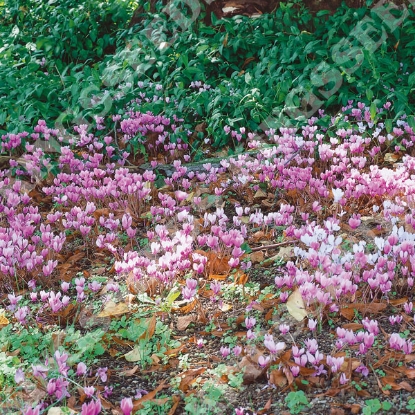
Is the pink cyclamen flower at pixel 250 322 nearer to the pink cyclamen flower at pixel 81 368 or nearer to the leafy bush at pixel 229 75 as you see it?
the pink cyclamen flower at pixel 81 368

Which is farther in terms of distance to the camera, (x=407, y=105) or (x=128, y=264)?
(x=407, y=105)

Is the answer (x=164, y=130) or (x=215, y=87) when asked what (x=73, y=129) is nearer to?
(x=164, y=130)

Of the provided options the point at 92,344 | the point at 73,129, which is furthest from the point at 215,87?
the point at 92,344

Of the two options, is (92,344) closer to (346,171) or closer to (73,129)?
(346,171)

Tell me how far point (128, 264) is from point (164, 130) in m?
2.77

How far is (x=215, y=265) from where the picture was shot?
327cm

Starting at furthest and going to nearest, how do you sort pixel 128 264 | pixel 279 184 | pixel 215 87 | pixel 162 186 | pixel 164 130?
pixel 215 87, pixel 164 130, pixel 162 186, pixel 279 184, pixel 128 264

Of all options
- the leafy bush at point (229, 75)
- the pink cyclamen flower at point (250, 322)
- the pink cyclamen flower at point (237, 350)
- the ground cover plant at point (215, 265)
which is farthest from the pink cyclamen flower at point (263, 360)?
→ the leafy bush at point (229, 75)

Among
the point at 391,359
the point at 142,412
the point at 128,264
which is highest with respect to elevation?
the point at 128,264

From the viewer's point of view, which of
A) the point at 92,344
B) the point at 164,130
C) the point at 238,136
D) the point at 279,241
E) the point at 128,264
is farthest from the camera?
the point at 164,130

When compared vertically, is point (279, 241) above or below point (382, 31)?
below

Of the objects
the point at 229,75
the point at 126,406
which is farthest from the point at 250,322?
the point at 229,75

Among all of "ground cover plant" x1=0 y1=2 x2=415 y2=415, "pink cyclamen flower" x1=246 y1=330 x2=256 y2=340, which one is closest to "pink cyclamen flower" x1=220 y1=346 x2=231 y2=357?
"ground cover plant" x1=0 y1=2 x2=415 y2=415

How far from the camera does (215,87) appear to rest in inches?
240
